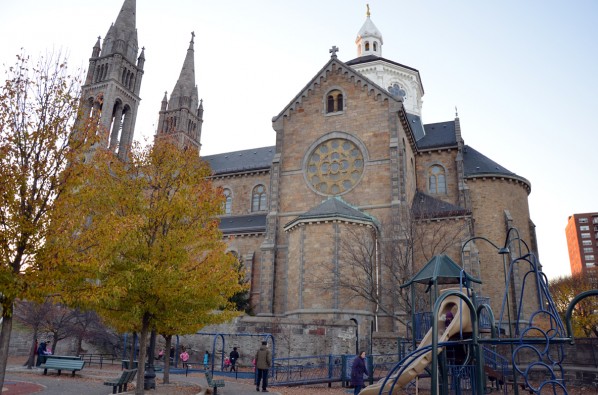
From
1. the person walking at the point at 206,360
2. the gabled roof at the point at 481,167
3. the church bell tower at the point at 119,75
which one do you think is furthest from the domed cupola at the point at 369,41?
the person walking at the point at 206,360

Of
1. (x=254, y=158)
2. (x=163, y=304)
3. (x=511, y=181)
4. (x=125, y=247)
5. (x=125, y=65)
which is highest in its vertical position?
(x=125, y=65)

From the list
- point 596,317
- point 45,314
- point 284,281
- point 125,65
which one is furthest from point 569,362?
point 125,65

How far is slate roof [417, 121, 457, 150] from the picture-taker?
34.8 metres

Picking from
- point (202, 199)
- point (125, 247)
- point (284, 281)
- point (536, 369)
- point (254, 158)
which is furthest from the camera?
point (254, 158)

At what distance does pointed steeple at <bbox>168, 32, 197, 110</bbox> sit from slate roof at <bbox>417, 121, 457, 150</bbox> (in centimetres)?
3331

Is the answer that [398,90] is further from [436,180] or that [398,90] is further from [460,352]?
[460,352]

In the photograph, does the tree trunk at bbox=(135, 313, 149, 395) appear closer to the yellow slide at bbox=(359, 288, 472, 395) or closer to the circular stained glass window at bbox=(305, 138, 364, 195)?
the yellow slide at bbox=(359, 288, 472, 395)

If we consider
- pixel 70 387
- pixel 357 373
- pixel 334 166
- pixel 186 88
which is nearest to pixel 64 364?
pixel 70 387

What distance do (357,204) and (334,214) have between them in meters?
3.77

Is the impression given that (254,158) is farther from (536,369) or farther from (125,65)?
(536,369)

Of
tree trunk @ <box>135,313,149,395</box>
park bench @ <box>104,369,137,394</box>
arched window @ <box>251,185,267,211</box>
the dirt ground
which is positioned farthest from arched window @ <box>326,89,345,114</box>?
park bench @ <box>104,369,137,394</box>

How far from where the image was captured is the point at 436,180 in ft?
112

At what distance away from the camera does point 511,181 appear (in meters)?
33.2

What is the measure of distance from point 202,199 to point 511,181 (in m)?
25.8
